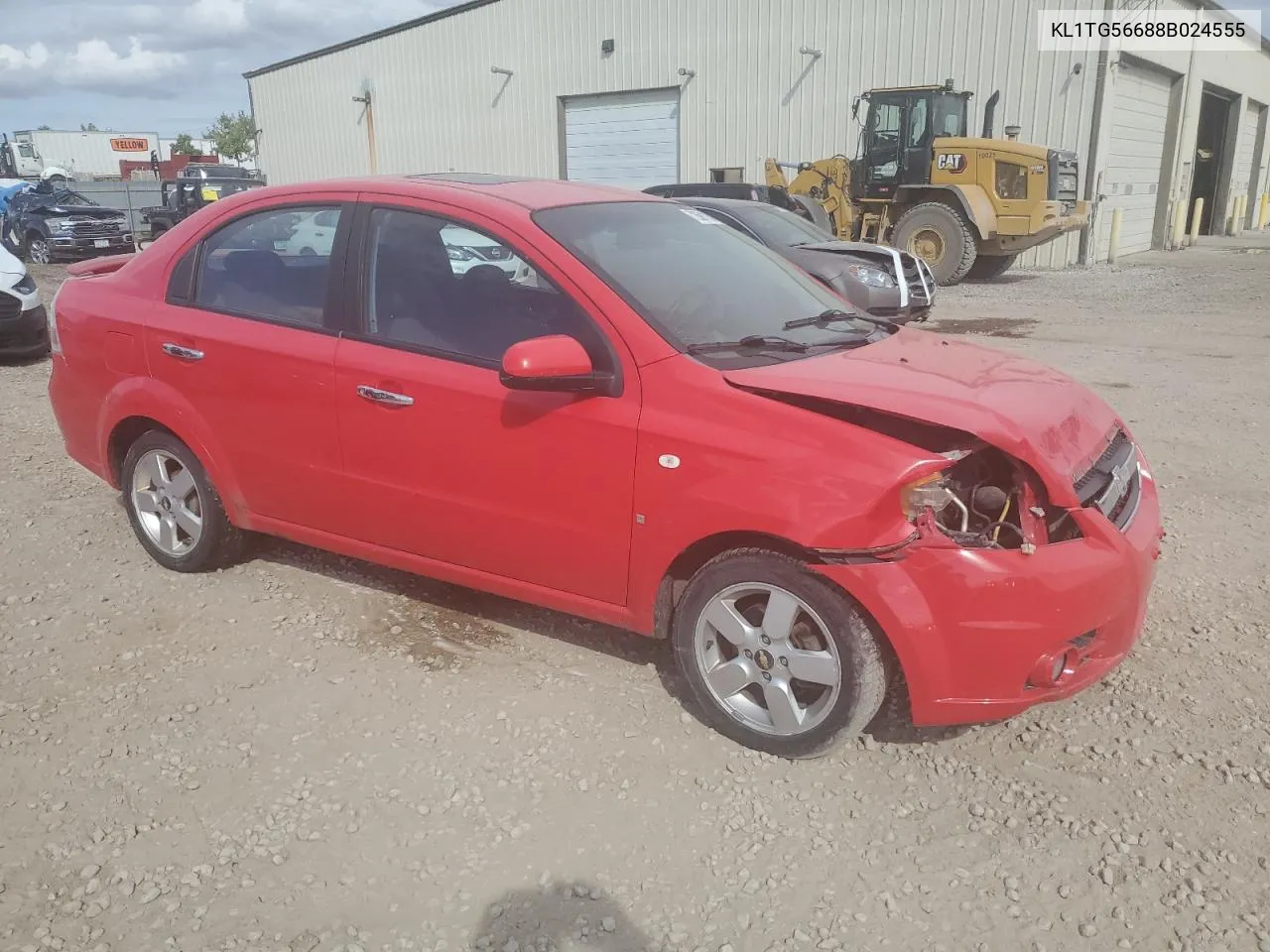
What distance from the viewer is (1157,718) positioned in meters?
3.28

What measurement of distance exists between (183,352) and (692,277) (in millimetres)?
2128

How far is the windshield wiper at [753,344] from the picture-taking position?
3174 mm

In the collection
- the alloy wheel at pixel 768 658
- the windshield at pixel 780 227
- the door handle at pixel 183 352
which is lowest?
the alloy wheel at pixel 768 658

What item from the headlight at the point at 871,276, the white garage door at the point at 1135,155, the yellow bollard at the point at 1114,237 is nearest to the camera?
the headlight at the point at 871,276

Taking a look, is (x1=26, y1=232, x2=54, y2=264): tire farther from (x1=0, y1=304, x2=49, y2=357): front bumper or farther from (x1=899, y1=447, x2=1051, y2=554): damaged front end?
(x1=899, y1=447, x2=1051, y2=554): damaged front end

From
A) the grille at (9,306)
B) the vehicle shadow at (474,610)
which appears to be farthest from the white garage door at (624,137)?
the vehicle shadow at (474,610)

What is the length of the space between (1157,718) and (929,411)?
4.68 ft

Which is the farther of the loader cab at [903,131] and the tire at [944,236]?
the loader cab at [903,131]

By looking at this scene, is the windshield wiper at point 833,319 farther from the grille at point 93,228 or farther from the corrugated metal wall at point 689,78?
the grille at point 93,228

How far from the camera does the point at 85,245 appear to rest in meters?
21.0

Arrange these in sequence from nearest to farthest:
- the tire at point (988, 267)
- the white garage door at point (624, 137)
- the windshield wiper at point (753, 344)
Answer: the windshield wiper at point (753, 344), the tire at point (988, 267), the white garage door at point (624, 137)

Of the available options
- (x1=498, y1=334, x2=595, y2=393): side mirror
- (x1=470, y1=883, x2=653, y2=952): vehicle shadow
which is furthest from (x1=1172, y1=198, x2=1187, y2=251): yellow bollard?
(x1=470, y1=883, x2=653, y2=952): vehicle shadow

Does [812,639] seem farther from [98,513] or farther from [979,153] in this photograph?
[979,153]

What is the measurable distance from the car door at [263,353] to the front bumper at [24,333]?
6.56 metres
